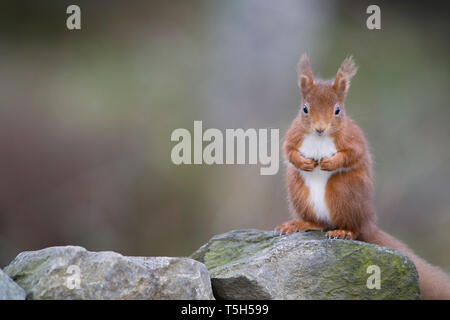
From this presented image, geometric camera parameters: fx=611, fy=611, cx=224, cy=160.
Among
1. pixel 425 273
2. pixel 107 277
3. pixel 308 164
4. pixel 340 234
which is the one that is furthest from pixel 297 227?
pixel 107 277

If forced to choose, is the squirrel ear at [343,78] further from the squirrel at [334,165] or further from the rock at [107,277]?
the rock at [107,277]

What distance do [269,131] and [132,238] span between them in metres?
1.31

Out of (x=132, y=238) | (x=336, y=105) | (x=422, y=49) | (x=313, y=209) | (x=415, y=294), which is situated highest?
(x=422, y=49)

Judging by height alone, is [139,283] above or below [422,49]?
below

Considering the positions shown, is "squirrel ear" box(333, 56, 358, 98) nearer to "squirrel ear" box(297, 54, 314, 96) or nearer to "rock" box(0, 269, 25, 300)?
"squirrel ear" box(297, 54, 314, 96)

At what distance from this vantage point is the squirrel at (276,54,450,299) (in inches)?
98.7

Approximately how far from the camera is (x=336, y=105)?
Result: 250 centimetres

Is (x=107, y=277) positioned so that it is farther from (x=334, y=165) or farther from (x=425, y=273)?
(x=425, y=273)

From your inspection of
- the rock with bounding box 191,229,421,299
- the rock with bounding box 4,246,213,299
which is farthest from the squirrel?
the rock with bounding box 4,246,213,299

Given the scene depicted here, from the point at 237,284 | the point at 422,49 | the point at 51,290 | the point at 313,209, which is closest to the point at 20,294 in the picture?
the point at 51,290

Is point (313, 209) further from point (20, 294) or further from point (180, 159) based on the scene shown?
point (180, 159)

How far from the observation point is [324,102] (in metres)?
2.49
